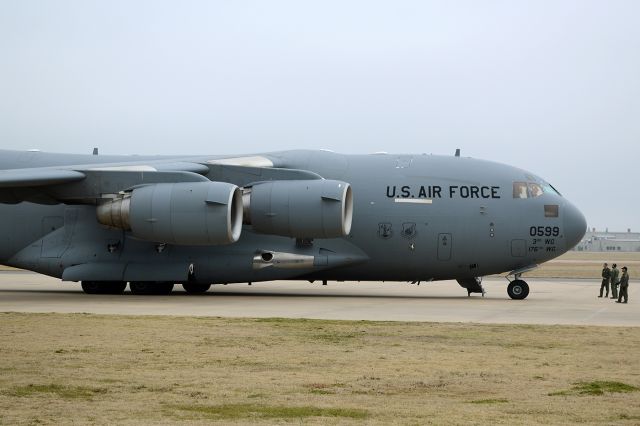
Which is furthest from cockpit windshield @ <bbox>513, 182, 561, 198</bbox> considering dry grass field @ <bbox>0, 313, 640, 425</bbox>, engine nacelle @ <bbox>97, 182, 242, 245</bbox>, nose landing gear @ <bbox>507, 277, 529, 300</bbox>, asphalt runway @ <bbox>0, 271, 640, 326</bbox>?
dry grass field @ <bbox>0, 313, 640, 425</bbox>

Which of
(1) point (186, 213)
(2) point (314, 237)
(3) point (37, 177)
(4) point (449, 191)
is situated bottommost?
(2) point (314, 237)

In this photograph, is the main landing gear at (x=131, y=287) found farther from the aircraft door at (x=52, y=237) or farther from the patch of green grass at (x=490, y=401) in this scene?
the patch of green grass at (x=490, y=401)

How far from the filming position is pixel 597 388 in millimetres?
11023

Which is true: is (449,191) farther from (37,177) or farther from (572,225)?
(37,177)

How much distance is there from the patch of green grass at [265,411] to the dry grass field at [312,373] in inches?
0.7

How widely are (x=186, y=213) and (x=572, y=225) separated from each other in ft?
34.1

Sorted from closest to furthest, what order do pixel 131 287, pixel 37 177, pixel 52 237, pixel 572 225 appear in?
pixel 37 177
pixel 572 225
pixel 52 237
pixel 131 287

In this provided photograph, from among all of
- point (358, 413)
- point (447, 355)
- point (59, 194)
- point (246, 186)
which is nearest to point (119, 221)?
point (59, 194)

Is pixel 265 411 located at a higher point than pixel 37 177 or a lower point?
lower

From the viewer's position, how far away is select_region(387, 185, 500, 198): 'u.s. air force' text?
87.6 feet

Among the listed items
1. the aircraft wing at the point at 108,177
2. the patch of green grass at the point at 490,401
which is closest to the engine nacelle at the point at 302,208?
the aircraft wing at the point at 108,177

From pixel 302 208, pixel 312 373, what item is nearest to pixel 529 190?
pixel 302 208

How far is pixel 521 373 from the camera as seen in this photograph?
12281 millimetres

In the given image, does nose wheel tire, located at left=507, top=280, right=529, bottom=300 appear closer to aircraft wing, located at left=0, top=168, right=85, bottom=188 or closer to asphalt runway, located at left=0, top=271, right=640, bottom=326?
asphalt runway, located at left=0, top=271, right=640, bottom=326
